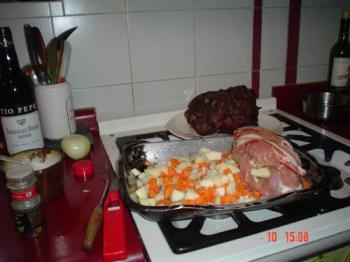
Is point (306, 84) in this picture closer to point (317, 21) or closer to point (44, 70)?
point (317, 21)

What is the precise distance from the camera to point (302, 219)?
1.88 ft

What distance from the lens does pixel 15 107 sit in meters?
0.75

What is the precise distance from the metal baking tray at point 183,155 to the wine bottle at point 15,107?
0.26 metres

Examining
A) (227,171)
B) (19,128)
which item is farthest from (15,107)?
(227,171)

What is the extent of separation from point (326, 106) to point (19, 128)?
913mm

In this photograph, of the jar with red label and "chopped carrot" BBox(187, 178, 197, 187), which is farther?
"chopped carrot" BBox(187, 178, 197, 187)

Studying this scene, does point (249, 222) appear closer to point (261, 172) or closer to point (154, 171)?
point (261, 172)

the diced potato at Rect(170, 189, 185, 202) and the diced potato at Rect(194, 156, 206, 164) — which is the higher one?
the diced potato at Rect(194, 156, 206, 164)

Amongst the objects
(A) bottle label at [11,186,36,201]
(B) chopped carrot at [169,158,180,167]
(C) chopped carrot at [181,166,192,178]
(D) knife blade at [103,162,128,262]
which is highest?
(A) bottle label at [11,186,36,201]

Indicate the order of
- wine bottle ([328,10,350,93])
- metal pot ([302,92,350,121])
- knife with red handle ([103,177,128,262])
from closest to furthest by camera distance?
knife with red handle ([103,177,128,262]), metal pot ([302,92,350,121]), wine bottle ([328,10,350,93])

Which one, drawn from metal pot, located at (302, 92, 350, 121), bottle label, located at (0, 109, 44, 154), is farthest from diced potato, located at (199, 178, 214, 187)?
metal pot, located at (302, 92, 350, 121)

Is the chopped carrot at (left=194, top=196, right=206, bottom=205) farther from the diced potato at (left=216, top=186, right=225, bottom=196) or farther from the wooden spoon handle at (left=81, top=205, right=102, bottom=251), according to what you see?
the wooden spoon handle at (left=81, top=205, right=102, bottom=251)

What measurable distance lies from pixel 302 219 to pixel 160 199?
0.27 meters

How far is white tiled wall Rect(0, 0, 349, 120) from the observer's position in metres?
0.91
